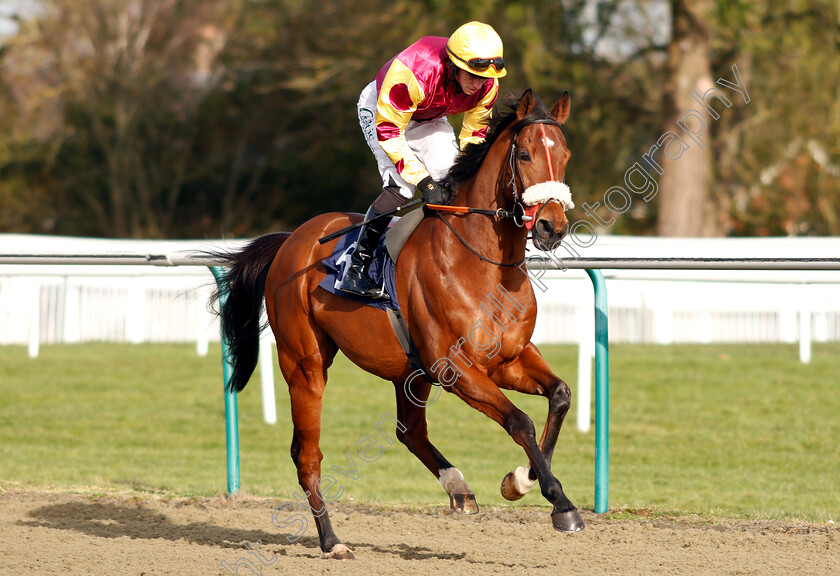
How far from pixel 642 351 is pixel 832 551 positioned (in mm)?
6891

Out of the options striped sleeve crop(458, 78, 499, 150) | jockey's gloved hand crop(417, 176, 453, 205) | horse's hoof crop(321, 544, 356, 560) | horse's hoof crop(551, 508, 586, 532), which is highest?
striped sleeve crop(458, 78, 499, 150)

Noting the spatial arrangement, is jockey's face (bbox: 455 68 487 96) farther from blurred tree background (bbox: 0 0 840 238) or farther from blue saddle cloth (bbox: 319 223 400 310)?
blurred tree background (bbox: 0 0 840 238)

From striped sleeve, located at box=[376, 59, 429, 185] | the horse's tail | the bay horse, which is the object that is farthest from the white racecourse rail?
striped sleeve, located at box=[376, 59, 429, 185]

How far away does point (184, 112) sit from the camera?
69.3 feet

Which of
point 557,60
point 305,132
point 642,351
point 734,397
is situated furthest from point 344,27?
point 734,397

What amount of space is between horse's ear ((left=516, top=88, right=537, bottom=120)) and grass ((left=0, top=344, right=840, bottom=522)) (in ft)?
7.36

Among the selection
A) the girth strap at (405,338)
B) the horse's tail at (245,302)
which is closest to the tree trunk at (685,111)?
the horse's tail at (245,302)

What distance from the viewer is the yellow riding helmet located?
3.86 m

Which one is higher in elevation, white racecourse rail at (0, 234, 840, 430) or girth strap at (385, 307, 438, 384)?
white racecourse rail at (0, 234, 840, 430)

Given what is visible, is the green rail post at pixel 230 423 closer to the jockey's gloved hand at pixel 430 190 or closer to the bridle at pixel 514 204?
the jockey's gloved hand at pixel 430 190

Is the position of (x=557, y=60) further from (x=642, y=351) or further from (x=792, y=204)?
(x=792, y=204)

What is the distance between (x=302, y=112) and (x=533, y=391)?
17.7m

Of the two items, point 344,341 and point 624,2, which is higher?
point 624,2

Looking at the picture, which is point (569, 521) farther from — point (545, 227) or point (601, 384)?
point (601, 384)
